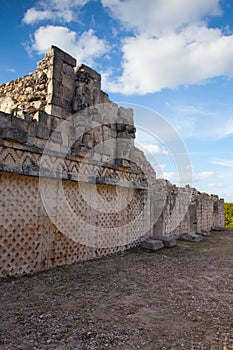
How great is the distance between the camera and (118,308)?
11.9ft

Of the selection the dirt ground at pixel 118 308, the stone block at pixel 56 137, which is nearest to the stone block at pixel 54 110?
the stone block at pixel 56 137

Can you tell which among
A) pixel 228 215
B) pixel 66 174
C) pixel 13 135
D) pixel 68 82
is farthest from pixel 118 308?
pixel 228 215

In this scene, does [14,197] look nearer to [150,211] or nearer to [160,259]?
[160,259]

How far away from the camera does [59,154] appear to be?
5.80m

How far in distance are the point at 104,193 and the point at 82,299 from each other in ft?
11.9

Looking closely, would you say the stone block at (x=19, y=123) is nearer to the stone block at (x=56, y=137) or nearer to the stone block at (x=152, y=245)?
the stone block at (x=56, y=137)

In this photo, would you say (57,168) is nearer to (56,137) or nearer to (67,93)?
(56,137)

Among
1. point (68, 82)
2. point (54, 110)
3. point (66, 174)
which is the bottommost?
point (66, 174)

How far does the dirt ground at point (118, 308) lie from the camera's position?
272 centimetres

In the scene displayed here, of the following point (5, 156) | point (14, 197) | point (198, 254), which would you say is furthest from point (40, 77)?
point (198, 254)

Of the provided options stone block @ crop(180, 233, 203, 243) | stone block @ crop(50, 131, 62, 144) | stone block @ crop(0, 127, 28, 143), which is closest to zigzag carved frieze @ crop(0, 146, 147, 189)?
stone block @ crop(0, 127, 28, 143)

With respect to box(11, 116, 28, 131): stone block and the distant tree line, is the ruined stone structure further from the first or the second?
the distant tree line

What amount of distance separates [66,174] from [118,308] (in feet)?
10.1

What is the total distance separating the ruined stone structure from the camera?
4949mm
